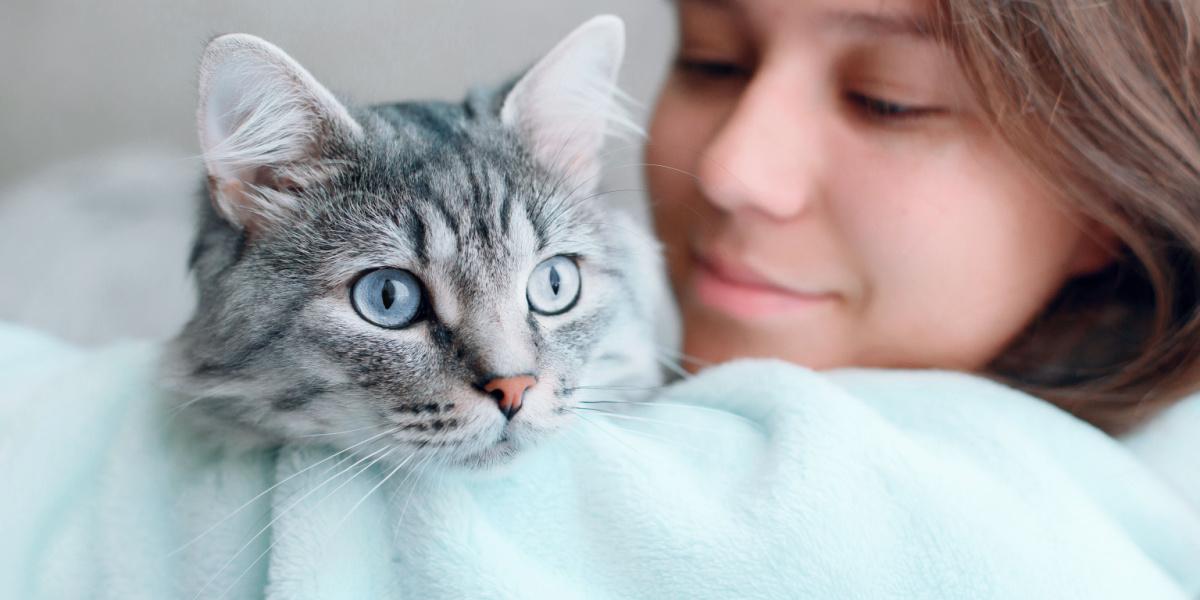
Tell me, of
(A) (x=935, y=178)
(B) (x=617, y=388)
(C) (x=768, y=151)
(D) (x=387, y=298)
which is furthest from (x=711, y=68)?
(D) (x=387, y=298)

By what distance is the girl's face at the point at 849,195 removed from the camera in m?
0.90

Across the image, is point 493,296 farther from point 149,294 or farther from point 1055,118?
point 149,294

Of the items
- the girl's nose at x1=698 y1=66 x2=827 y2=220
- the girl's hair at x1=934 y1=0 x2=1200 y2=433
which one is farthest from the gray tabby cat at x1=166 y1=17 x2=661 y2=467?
the girl's hair at x1=934 y1=0 x2=1200 y2=433

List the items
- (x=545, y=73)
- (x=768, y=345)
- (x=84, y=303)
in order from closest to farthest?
1. (x=545, y=73)
2. (x=768, y=345)
3. (x=84, y=303)

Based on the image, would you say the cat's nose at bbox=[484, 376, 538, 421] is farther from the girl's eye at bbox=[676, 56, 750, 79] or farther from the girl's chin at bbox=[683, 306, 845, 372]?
the girl's eye at bbox=[676, 56, 750, 79]

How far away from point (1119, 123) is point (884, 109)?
247 millimetres

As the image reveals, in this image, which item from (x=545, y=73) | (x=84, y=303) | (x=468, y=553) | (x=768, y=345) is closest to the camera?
(x=468, y=553)

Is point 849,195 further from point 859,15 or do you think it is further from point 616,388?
point 616,388

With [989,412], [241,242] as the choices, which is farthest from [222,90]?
[989,412]

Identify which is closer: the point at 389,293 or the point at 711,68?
the point at 389,293

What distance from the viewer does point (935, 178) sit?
92 cm

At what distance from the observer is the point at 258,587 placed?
743mm

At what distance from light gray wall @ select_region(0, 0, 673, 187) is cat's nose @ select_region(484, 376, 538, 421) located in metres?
0.36

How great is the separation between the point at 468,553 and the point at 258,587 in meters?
0.21
